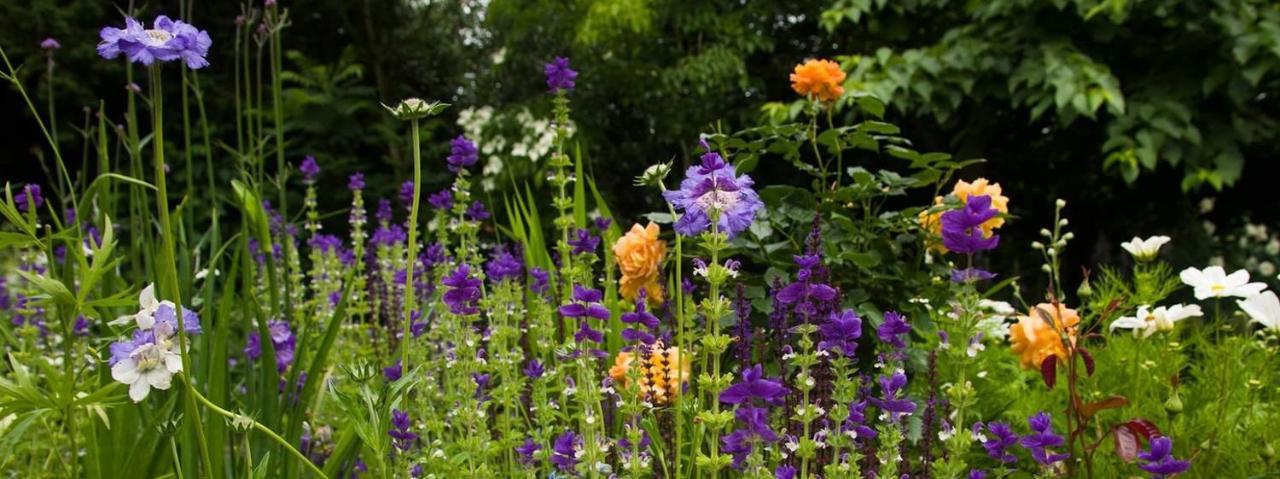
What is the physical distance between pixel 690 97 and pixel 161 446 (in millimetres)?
4999

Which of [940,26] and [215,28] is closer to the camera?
[940,26]

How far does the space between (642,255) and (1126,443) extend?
924 mm

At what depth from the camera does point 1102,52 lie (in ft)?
16.9

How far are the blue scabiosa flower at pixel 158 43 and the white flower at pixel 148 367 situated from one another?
0.30 metres

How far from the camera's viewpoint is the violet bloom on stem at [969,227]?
1.32m

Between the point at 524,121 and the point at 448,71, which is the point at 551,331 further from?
the point at 448,71

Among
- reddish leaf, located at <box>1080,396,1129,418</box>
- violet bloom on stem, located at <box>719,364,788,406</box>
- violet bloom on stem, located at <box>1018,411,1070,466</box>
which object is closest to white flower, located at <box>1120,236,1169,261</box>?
reddish leaf, located at <box>1080,396,1129,418</box>

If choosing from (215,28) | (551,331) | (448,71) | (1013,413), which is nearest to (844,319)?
(551,331)

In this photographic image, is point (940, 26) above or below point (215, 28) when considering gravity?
below

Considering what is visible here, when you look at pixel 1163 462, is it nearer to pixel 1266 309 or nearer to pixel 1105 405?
pixel 1105 405

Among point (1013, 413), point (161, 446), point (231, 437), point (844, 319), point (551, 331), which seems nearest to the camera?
point (844, 319)

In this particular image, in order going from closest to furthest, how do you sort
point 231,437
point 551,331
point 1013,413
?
point 551,331 < point 231,437 < point 1013,413

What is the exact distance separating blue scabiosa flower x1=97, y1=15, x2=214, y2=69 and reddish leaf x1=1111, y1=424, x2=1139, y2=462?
52.6 inches

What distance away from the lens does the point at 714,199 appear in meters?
1.13
